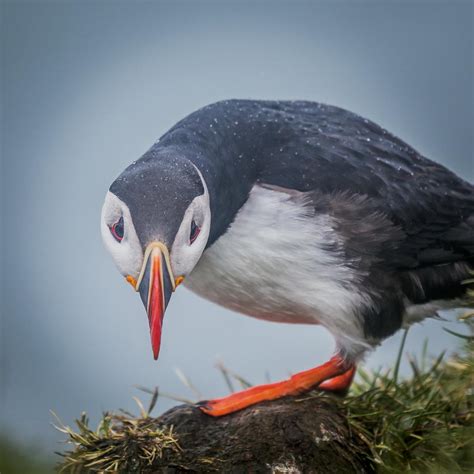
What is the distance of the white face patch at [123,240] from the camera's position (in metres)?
4.42

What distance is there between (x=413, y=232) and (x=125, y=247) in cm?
161

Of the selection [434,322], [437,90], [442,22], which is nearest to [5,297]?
[437,90]

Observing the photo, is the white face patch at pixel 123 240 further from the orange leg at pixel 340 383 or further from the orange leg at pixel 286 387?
the orange leg at pixel 340 383

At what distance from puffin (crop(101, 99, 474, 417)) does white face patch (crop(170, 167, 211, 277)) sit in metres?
0.10

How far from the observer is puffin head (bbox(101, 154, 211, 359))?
432 cm

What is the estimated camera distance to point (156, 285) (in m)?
4.29

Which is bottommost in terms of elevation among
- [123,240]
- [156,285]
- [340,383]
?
[340,383]

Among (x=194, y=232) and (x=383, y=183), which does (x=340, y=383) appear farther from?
(x=194, y=232)

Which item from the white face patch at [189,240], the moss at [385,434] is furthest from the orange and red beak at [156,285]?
the moss at [385,434]

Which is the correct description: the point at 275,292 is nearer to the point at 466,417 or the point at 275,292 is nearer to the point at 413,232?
the point at 413,232

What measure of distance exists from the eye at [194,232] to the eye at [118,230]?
1.03 feet

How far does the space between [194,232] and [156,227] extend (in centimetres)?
29

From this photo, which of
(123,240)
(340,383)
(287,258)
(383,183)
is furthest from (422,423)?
(123,240)

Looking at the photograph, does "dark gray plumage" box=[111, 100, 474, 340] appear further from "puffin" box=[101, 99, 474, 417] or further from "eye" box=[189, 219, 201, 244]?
"eye" box=[189, 219, 201, 244]
